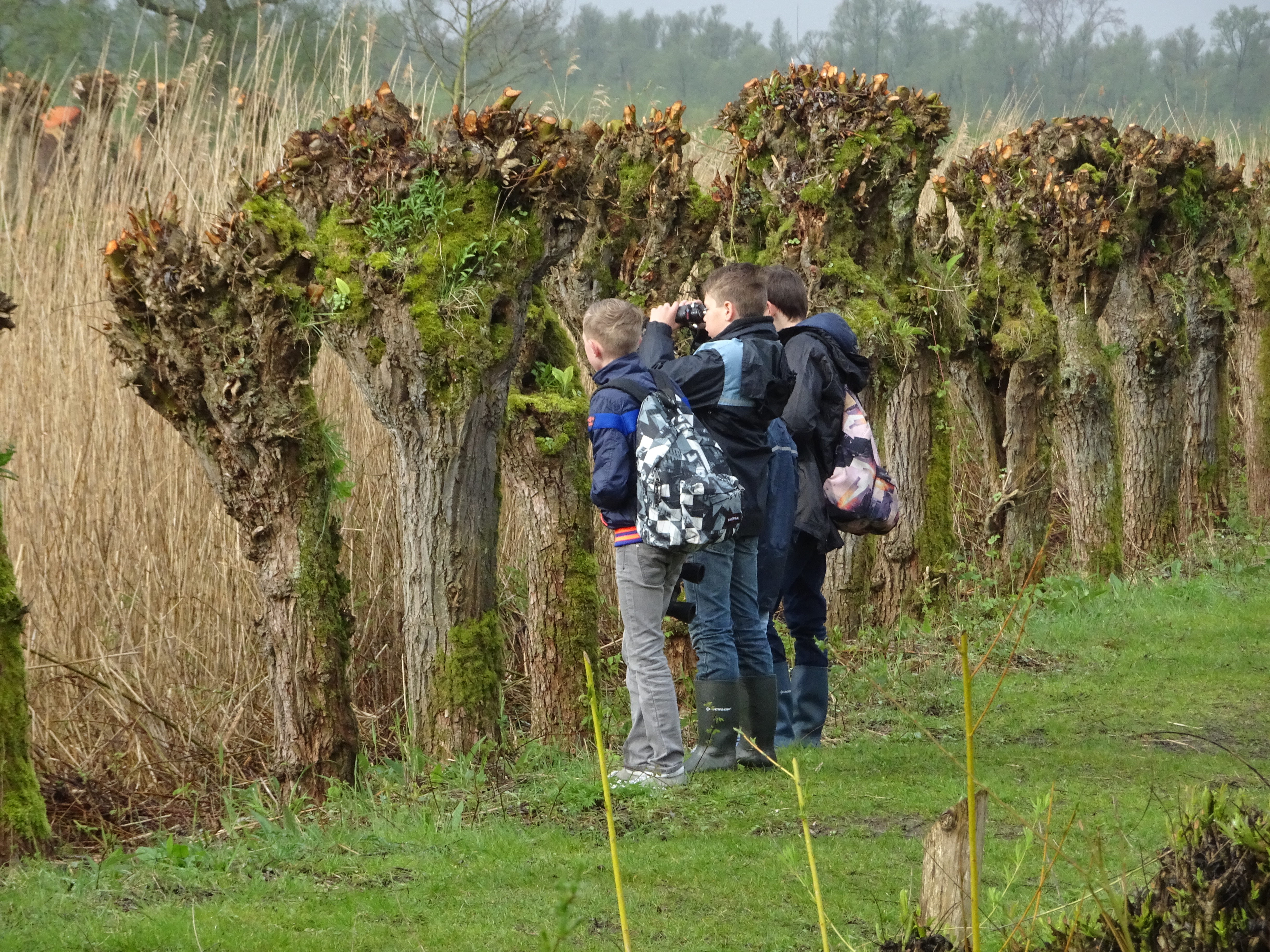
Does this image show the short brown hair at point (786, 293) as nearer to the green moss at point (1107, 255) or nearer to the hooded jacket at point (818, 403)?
the hooded jacket at point (818, 403)

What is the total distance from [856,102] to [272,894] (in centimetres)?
664

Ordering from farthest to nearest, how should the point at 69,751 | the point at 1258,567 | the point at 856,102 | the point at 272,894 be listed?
the point at 1258,567
the point at 856,102
the point at 69,751
the point at 272,894

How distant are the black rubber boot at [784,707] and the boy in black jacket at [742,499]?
1.91 ft

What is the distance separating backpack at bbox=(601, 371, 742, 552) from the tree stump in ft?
10.6

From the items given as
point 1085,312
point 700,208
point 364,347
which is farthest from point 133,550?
point 1085,312

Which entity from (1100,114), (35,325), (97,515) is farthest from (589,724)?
(1100,114)

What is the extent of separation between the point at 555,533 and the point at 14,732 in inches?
117

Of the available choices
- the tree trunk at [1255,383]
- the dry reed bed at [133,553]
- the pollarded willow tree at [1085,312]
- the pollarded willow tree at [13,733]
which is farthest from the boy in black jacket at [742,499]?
the tree trunk at [1255,383]

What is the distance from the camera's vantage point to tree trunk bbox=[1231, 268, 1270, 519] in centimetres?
1580

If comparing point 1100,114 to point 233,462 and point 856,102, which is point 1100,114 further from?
point 233,462

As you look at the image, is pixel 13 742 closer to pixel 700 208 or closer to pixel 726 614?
pixel 726 614

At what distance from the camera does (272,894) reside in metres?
4.97

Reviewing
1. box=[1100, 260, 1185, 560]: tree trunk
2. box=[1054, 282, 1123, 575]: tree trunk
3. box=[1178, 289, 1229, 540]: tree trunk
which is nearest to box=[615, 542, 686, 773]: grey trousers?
box=[1054, 282, 1123, 575]: tree trunk

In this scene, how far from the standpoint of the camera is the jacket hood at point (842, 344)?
7.17m
